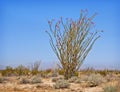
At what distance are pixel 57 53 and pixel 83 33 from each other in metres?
1.79

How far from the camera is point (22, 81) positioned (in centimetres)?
1588

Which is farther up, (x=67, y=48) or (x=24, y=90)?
(x=67, y=48)

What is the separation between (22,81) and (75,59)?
349 centimetres

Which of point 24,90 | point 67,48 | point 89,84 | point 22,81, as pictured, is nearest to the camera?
point 24,90

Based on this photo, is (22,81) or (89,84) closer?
(89,84)

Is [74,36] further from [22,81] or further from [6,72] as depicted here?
[6,72]

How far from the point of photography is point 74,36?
58.1ft

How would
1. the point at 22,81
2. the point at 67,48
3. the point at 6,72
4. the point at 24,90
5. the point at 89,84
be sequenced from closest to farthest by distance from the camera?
the point at 24,90 → the point at 89,84 → the point at 22,81 → the point at 67,48 → the point at 6,72

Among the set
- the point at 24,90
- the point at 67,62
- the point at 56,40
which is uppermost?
the point at 56,40

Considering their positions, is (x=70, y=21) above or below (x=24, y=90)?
above

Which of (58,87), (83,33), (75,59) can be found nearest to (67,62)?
(75,59)

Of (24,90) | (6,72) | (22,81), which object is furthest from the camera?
(6,72)

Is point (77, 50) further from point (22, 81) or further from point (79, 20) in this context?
point (22, 81)

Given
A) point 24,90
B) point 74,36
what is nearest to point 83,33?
point 74,36
